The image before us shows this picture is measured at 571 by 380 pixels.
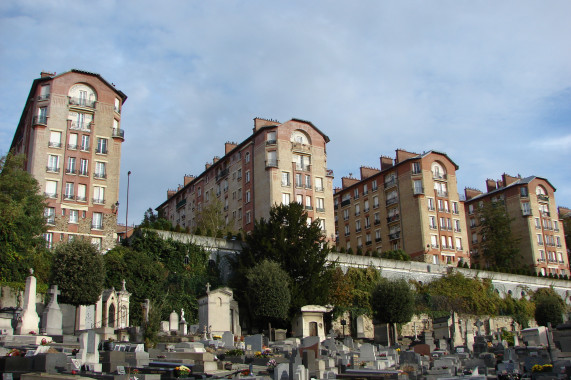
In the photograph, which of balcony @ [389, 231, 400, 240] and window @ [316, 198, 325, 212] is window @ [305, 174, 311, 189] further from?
balcony @ [389, 231, 400, 240]

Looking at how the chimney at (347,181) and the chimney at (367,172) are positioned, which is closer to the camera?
the chimney at (367,172)

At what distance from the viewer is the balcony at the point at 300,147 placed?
59.2 m

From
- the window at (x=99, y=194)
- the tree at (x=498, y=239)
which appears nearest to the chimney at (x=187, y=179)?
the window at (x=99, y=194)

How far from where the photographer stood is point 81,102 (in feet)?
167

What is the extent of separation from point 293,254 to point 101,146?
66.5ft

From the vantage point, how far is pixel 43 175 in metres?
47.3

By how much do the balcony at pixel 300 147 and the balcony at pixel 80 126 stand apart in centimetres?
1931

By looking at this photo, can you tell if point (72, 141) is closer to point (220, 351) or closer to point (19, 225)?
point (19, 225)

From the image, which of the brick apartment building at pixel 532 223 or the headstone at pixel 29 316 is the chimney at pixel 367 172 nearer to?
the brick apartment building at pixel 532 223

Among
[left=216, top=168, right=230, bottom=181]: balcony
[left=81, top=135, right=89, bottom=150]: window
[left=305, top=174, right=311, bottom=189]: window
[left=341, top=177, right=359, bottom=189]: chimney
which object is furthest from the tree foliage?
[left=341, top=177, right=359, bottom=189]: chimney

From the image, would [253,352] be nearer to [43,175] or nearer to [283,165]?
[43,175]

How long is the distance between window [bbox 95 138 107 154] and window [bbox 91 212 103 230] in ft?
18.2

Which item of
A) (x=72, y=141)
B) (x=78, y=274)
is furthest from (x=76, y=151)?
(x=78, y=274)

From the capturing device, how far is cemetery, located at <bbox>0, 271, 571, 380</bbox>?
18391 mm
